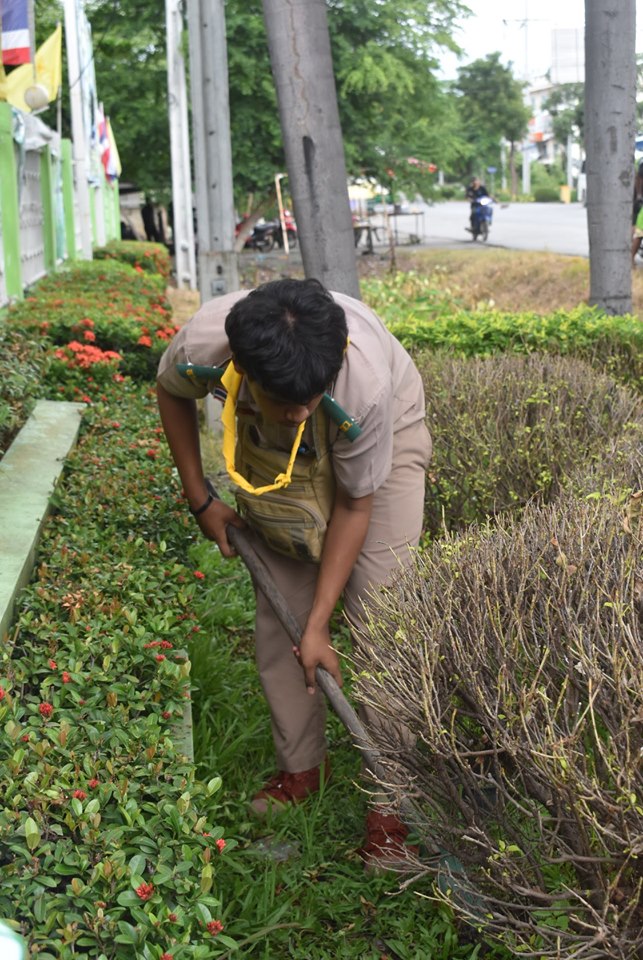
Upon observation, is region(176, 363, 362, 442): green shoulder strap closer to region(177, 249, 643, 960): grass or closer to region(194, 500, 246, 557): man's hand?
region(194, 500, 246, 557): man's hand

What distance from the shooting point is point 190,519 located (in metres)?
4.45

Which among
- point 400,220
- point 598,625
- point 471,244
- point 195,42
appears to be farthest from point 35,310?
point 400,220

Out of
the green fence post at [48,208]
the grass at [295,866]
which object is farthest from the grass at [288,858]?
the green fence post at [48,208]

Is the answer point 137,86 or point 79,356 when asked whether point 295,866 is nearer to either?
point 79,356

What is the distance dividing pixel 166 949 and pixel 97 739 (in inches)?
23.9

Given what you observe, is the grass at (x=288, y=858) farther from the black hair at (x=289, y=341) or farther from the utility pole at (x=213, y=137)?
the utility pole at (x=213, y=137)

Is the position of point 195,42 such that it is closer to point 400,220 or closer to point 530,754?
point 530,754

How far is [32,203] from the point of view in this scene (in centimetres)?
1252

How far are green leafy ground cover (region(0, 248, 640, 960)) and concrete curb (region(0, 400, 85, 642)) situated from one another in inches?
2.4

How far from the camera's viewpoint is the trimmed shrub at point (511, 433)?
4348 mm

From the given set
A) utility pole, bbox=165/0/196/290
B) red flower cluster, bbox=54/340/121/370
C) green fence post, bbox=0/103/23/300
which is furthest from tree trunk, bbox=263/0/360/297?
utility pole, bbox=165/0/196/290

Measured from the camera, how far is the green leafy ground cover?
2.00 metres

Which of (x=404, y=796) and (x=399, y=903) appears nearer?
(x=404, y=796)

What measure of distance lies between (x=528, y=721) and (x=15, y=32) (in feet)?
31.6
